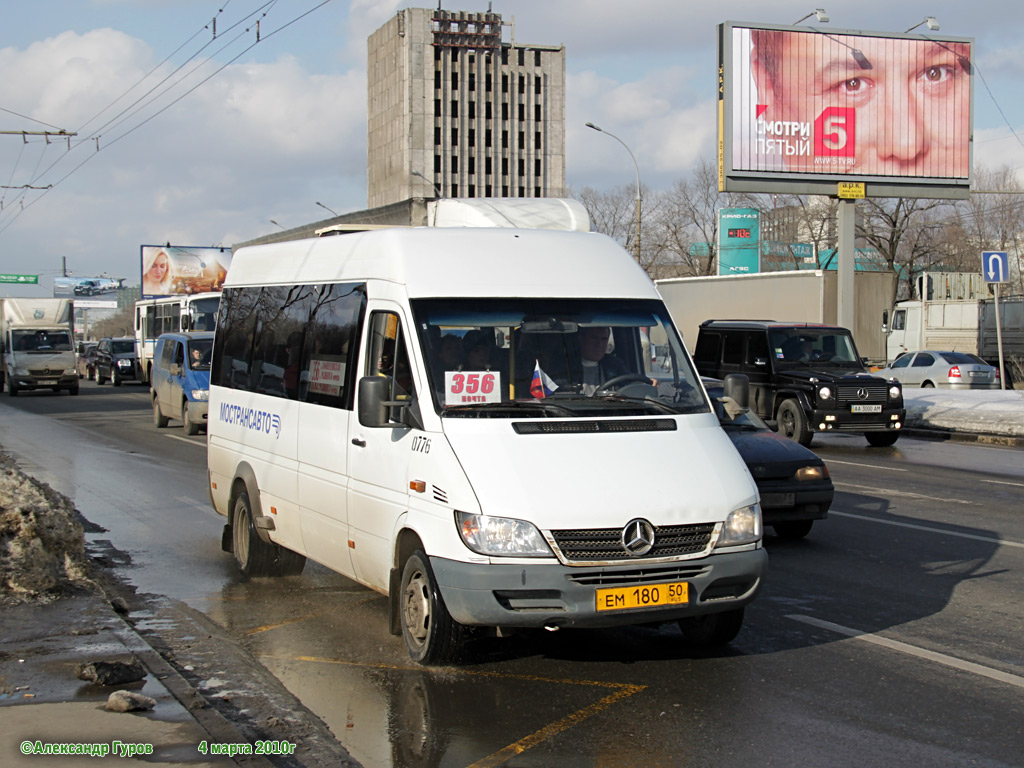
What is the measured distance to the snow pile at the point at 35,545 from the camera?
7.50m

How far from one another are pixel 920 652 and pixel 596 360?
2522 mm

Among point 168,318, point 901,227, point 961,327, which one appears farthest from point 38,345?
point 901,227

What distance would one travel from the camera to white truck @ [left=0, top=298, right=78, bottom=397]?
38.5m

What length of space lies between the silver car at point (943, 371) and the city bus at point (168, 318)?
21.1m

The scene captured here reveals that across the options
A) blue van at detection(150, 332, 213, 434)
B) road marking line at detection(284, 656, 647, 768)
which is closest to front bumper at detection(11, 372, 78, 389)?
blue van at detection(150, 332, 213, 434)

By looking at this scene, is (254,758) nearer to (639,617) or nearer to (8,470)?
(639,617)

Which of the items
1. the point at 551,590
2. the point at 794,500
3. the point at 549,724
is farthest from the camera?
the point at 794,500

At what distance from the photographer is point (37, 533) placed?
7871 millimetres

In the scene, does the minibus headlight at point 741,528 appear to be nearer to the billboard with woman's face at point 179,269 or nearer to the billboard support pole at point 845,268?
the billboard support pole at point 845,268

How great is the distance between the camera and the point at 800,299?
3014cm

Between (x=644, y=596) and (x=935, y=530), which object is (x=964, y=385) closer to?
(x=935, y=530)

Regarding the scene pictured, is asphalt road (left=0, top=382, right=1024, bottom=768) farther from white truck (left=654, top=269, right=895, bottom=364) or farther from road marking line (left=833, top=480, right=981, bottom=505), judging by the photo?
white truck (left=654, top=269, right=895, bottom=364)

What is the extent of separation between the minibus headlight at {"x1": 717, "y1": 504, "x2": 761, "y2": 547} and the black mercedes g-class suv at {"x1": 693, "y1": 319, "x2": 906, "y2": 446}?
1365cm

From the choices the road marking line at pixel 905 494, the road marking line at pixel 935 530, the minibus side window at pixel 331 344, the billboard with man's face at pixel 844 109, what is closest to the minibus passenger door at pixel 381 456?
the minibus side window at pixel 331 344
